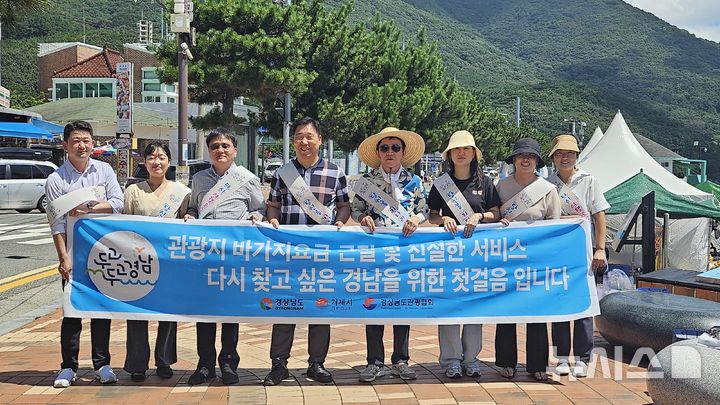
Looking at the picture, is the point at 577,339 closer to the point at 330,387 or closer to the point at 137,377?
the point at 330,387

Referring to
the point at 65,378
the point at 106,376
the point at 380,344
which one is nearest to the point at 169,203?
the point at 106,376

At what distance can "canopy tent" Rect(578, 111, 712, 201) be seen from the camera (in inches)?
755

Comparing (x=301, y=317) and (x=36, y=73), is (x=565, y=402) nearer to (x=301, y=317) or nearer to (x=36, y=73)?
(x=301, y=317)

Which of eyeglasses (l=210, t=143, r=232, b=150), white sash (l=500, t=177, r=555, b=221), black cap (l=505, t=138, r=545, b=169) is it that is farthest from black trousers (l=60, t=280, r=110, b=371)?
black cap (l=505, t=138, r=545, b=169)

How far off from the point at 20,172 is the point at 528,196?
806 inches

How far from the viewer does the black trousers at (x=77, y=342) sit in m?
5.63

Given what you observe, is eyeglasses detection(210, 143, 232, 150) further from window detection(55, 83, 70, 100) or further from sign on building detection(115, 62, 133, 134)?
window detection(55, 83, 70, 100)

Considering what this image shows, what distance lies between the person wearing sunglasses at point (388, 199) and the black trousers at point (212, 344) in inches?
36.5

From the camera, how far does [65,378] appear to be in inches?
219

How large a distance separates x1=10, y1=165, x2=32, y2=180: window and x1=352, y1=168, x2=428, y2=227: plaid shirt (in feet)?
64.5

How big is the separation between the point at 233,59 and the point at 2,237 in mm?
9811

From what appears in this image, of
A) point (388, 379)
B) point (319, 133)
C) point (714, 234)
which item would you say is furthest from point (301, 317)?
point (714, 234)

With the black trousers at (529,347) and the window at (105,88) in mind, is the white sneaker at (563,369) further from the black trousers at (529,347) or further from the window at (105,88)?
the window at (105,88)

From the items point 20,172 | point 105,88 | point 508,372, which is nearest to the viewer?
point 508,372
